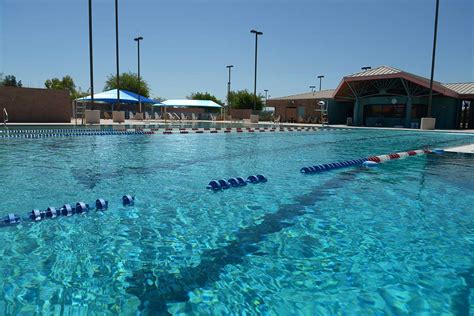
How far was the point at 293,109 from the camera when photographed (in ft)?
126

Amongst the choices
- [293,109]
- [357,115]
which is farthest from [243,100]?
[357,115]

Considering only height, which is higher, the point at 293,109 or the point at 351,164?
the point at 293,109

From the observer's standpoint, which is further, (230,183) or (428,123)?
(428,123)

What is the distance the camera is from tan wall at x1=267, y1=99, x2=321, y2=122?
35.5m

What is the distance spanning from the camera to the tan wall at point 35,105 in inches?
917

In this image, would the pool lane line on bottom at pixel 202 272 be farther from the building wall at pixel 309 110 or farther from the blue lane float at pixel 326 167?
the building wall at pixel 309 110

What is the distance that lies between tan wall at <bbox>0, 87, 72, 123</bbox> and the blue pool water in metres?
19.5

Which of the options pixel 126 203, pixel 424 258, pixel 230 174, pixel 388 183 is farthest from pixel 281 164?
pixel 424 258

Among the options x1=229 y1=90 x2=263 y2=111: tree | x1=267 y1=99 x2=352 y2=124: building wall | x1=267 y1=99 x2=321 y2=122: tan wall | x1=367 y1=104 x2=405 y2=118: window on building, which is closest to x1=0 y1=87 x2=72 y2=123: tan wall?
x1=267 y1=99 x2=352 y2=124: building wall

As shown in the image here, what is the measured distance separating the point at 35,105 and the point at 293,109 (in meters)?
23.9

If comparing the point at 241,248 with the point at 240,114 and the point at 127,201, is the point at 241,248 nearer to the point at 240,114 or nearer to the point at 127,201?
the point at 127,201

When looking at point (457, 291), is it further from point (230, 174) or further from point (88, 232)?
point (230, 174)

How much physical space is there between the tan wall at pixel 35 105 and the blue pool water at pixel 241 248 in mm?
19542

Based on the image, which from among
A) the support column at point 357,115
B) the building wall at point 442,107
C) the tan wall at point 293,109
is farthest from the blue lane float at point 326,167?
the tan wall at point 293,109
